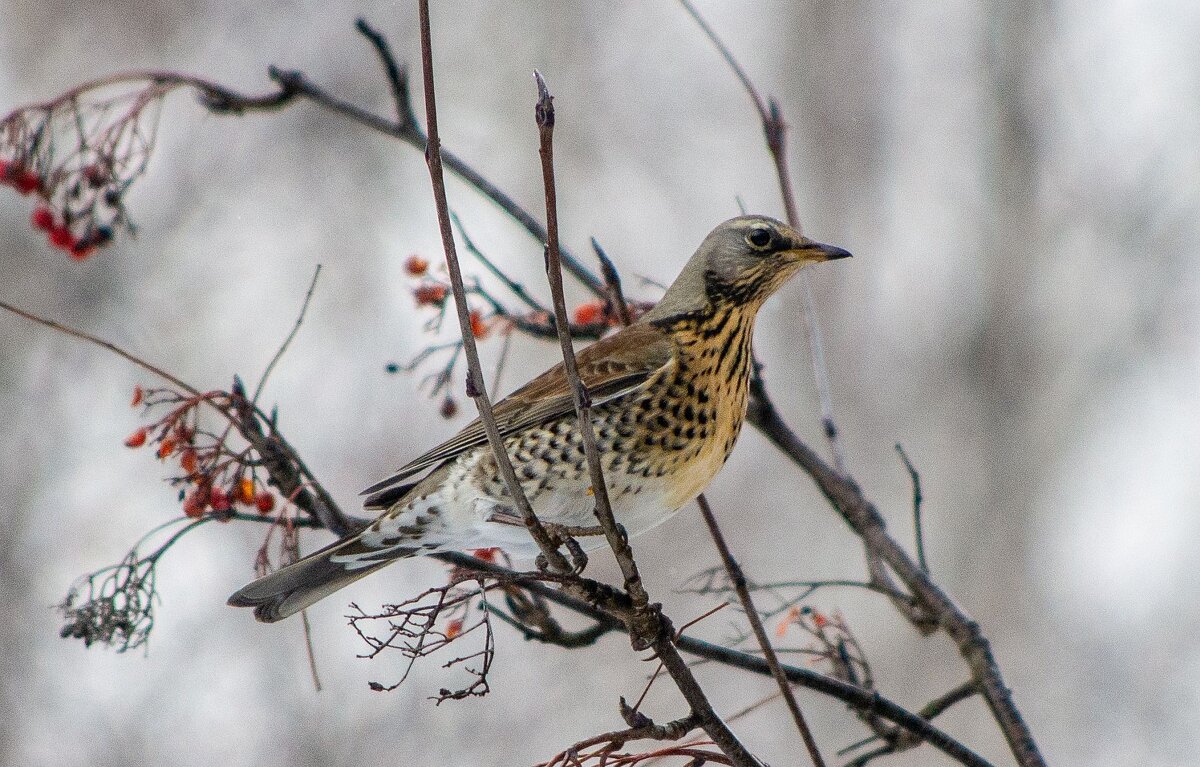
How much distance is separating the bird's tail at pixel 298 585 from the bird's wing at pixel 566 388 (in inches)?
6.7

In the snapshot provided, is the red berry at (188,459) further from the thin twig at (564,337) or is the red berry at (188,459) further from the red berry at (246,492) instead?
the thin twig at (564,337)

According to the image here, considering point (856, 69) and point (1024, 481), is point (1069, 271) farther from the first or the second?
point (856, 69)

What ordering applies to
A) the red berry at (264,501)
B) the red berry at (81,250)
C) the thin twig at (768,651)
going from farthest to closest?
the red berry at (81,250), the red berry at (264,501), the thin twig at (768,651)

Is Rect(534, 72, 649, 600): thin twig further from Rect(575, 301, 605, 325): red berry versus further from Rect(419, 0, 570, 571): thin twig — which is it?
Rect(575, 301, 605, 325): red berry

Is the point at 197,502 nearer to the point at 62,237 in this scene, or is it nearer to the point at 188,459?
the point at 188,459

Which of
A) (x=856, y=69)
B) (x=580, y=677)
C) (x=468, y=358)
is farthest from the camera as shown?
(x=856, y=69)

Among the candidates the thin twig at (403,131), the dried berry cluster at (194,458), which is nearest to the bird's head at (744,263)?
the thin twig at (403,131)

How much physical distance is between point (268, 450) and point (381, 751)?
4.71 m

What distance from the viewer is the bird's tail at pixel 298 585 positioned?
302 cm

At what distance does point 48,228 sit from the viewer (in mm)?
3348

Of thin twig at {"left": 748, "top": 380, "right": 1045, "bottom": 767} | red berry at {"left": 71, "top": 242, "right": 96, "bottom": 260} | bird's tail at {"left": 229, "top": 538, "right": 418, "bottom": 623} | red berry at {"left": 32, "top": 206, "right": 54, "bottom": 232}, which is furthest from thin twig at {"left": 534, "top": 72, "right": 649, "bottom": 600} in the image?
red berry at {"left": 32, "top": 206, "right": 54, "bottom": 232}

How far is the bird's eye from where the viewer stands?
11.1 ft

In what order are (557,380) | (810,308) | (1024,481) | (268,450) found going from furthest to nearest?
(1024,481), (557,380), (810,308), (268,450)

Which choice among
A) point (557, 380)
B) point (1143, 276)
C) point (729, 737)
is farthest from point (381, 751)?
point (1143, 276)
